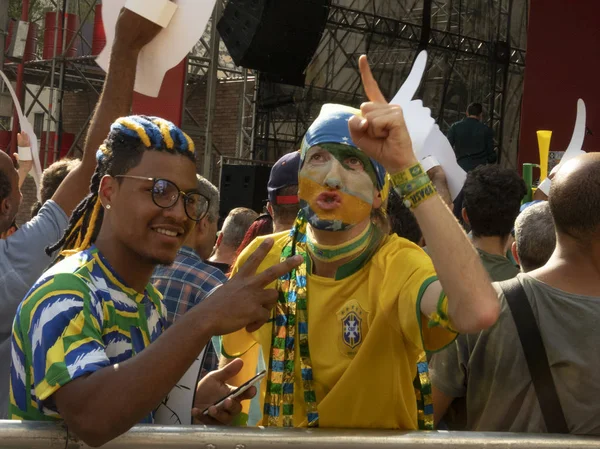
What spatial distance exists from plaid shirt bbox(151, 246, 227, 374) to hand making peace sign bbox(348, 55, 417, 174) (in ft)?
5.07

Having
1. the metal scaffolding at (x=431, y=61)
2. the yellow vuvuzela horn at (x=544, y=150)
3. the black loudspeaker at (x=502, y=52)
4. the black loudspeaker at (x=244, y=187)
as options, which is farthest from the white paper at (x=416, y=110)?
the black loudspeaker at (x=502, y=52)

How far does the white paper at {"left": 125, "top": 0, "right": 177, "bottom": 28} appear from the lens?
2.18 metres

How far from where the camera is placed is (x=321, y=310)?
7.42 ft

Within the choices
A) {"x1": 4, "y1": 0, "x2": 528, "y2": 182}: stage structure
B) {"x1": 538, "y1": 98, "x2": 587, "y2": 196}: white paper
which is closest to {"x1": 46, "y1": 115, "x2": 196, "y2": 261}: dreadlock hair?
{"x1": 538, "y1": 98, "x2": 587, "y2": 196}: white paper

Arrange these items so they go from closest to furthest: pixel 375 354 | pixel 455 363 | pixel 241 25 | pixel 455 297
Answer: pixel 455 297 < pixel 375 354 < pixel 455 363 < pixel 241 25

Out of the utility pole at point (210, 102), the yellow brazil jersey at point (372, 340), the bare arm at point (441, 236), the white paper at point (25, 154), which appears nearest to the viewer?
the bare arm at point (441, 236)

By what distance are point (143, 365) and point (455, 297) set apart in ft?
2.16

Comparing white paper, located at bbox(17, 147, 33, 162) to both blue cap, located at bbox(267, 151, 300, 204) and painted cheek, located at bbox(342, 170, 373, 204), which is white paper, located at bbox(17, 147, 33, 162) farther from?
painted cheek, located at bbox(342, 170, 373, 204)

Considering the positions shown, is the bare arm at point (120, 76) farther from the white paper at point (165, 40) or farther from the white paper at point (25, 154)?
the white paper at point (25, 154)

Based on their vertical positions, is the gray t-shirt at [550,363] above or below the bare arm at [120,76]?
below

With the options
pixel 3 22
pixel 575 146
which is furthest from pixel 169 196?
pixel 3 22

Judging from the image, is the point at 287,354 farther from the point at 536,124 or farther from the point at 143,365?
the point at 536,124

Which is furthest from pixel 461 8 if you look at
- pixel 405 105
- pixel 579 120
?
pixel 405 105

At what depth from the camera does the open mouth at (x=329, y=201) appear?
2.30m
